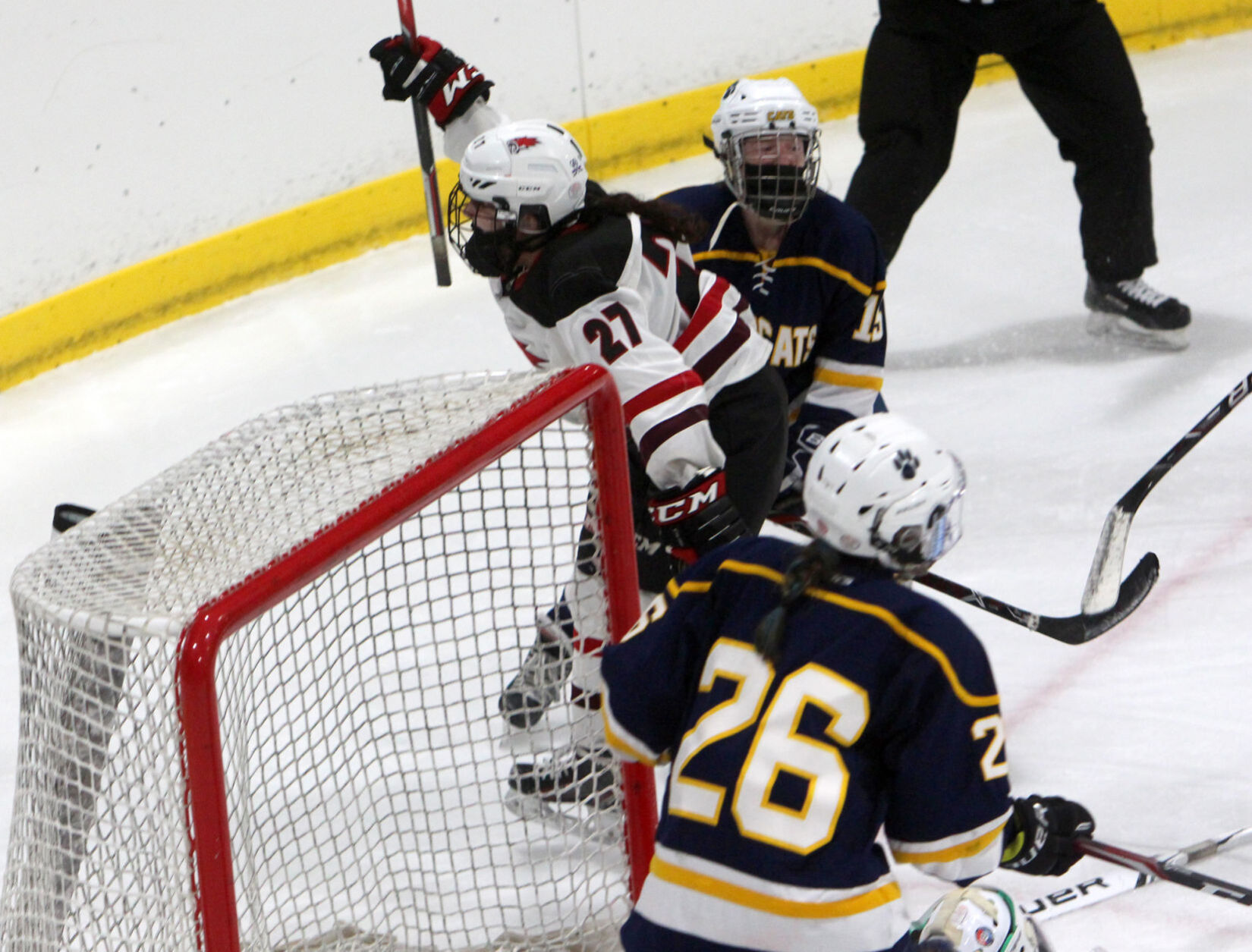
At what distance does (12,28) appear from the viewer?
3424 mm

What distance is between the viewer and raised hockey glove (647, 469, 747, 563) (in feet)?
5.80

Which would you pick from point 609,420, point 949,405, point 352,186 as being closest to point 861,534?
point 609,420

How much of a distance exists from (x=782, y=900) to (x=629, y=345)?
2.23 feet

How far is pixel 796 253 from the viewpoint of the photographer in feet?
6.93

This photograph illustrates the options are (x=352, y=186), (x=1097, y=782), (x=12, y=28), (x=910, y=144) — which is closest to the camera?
(x=1097, y=782)

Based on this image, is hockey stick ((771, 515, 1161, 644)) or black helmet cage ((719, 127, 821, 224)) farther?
hockey stick ((771, 515, 1161, 644))

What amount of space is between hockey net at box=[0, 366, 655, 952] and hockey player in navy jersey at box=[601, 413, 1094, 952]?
30cm

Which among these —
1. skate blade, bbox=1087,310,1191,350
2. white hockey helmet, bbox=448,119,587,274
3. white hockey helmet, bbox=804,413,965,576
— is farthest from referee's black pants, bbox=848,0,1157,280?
white hockey helmet, bbox=804,413,965,576

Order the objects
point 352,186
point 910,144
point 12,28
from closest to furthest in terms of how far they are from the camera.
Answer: point 910,144 → point 12,28 → point 352,186

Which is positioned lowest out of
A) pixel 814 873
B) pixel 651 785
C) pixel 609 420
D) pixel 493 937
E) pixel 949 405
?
pixel 949 405

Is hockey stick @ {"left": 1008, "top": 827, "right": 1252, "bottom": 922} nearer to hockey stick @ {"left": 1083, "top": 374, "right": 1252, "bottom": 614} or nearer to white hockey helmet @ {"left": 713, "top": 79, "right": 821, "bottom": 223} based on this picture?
hockey stick @ {"left": 1083, "top": 374, "right": 1252, "bottom": 614}

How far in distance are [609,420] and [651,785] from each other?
15.1 inches

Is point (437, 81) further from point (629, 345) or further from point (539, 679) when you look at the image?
point (539, 679)

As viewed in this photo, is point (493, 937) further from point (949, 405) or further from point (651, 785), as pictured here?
point (949, 405)
